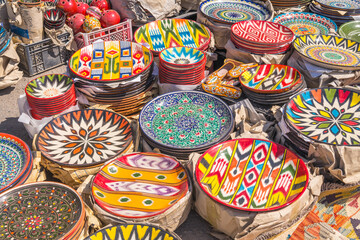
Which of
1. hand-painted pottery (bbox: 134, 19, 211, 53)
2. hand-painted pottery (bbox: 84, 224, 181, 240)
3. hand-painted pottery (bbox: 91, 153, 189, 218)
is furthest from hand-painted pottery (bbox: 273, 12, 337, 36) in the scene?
→ hand-painted pottery (bbox: 84, 224, 181, 240)

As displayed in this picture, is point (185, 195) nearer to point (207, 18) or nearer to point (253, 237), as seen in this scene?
point (253, 237)

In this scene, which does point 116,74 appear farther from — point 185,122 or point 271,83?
point 271,83

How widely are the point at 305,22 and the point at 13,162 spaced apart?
4127 mm

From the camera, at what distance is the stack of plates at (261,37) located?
4.21 metres

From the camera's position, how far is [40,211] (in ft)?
9.13

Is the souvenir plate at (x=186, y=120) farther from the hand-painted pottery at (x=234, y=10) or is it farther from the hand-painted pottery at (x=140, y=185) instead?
the hand-painted pottery at (x=234, y=10)

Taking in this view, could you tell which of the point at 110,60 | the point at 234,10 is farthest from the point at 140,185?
the point at 234,10

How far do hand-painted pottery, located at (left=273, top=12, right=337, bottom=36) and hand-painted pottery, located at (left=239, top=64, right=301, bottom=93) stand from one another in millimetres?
1315

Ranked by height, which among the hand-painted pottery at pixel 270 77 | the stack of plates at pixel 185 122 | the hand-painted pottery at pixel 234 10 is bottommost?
the stack of plates at pixel 185 122

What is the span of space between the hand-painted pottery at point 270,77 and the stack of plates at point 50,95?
5.81ft

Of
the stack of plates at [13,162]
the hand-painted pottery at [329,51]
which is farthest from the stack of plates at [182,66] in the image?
the stack of plates at [13,162]

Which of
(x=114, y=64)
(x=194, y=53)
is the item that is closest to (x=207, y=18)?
(x=194, y=53)

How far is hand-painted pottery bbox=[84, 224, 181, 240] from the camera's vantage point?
2546mm

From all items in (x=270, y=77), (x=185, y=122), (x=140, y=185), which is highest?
(x=270, y=77)
